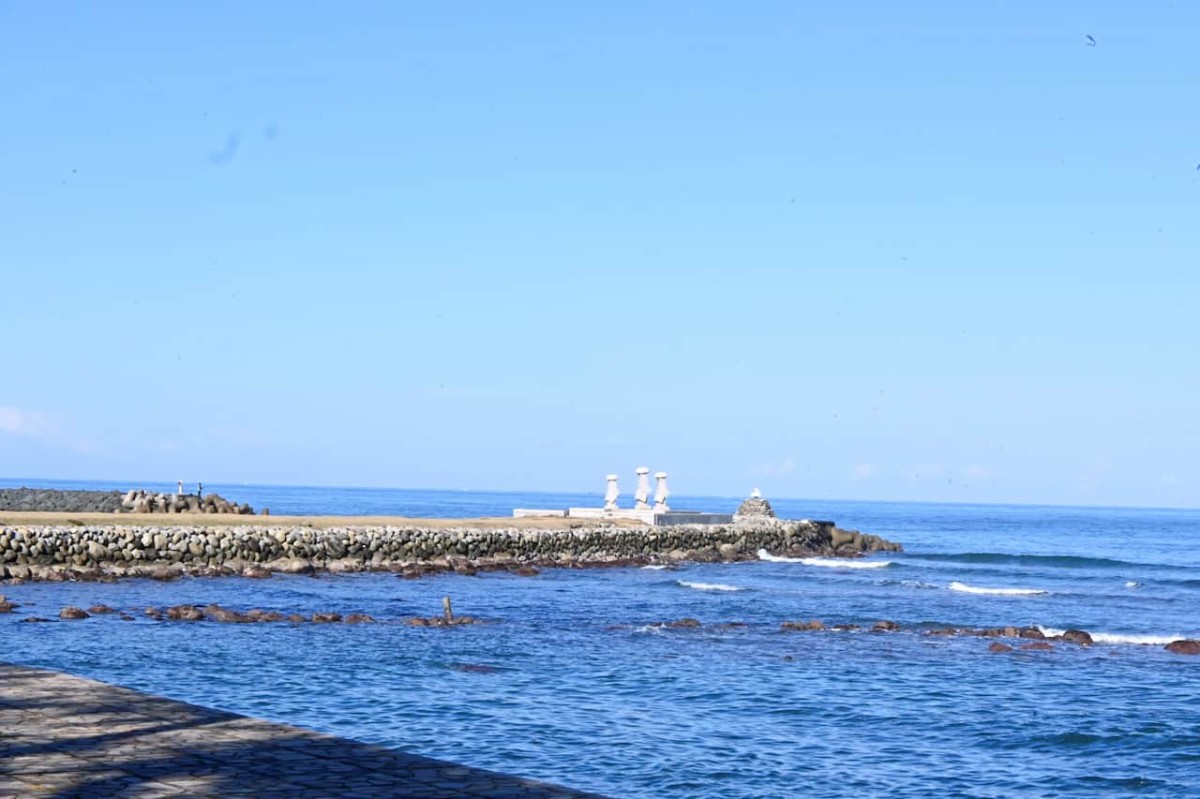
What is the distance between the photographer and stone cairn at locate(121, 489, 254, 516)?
171ft

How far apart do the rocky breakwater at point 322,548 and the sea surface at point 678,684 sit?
208cm

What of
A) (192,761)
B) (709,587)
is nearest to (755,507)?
(709,587)

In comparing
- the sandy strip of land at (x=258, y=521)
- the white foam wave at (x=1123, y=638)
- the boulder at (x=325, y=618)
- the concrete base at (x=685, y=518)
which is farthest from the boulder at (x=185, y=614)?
the concrete base at (x=685, y=518)

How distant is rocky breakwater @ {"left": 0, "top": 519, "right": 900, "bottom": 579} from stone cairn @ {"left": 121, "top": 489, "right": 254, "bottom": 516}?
11.7m

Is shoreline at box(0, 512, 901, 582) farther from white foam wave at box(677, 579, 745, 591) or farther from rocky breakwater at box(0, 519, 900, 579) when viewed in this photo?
white foam wave at box(677, 579, 745, 591)

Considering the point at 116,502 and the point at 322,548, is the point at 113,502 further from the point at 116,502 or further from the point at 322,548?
→ the point at 322,548

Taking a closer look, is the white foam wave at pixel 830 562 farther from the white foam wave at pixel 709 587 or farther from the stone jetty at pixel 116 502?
the stone jetty at pixel 116 502

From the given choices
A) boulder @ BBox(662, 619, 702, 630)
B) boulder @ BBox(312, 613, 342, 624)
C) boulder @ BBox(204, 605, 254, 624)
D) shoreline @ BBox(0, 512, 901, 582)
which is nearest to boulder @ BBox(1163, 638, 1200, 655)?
boulder @ BBox(662, 619, 702, 630)

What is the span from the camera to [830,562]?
5694cm

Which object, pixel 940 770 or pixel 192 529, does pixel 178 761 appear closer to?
pixel 940 770

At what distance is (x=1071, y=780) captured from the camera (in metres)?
14.6

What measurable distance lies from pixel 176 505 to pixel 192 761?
45818mm

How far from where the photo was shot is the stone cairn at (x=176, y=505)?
171ft

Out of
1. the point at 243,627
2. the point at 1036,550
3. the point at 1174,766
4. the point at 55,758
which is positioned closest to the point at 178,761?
the point at 55,758
